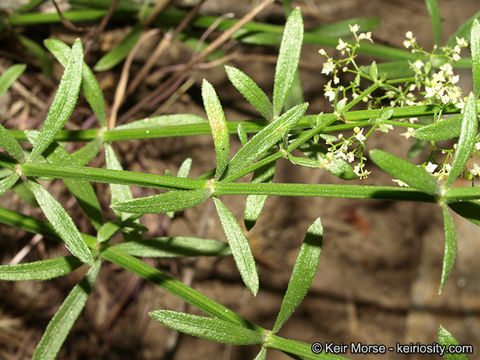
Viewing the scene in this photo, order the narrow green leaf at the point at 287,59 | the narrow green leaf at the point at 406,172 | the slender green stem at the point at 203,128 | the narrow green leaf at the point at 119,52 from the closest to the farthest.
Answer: the narrow green leaf at the point at 406,172 < the slender green stem at the point at 203,128 < the narrow green leaf at the point at 287,59 < the narrow green leaf at the point at 119,52

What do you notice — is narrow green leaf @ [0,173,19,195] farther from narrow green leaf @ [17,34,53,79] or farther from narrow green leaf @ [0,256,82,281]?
narrow green leaf @ [17,34,53,79]

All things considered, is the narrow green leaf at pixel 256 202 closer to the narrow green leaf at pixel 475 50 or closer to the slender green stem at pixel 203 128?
the slender green stem at pixel 203 128

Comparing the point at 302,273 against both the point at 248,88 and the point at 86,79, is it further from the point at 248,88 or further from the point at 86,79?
the point at 86,79

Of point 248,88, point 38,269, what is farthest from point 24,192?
point 248,88

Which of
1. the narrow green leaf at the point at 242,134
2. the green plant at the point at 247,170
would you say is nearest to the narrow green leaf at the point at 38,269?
the green plant at the point at 247,170

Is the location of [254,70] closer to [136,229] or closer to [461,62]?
[461,62]

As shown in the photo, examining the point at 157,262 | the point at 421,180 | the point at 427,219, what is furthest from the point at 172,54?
the point at 427,219

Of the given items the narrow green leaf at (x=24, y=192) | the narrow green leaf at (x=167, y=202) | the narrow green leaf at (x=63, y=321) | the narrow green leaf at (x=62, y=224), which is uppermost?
the narrow green leaf at (x=24, y=192)
